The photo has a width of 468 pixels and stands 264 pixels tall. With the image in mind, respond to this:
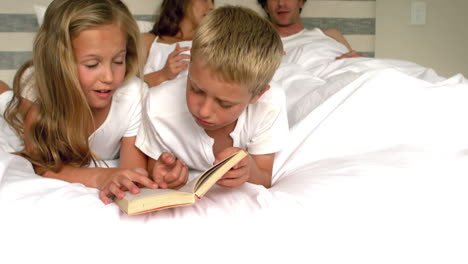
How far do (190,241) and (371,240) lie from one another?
1.03ft

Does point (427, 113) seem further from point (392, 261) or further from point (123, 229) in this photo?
point (123, 229)

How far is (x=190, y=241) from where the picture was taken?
0.73 meters

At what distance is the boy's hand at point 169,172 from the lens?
36.0 inches

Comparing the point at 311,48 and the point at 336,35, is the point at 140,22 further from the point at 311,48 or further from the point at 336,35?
the point at 336,35

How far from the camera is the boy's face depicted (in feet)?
3.05

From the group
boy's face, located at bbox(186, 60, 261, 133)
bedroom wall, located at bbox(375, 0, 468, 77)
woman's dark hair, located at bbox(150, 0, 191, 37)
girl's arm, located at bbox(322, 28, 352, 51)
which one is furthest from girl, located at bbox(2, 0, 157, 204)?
bedroom wall, located at bbox(375, 0, 468, 77)

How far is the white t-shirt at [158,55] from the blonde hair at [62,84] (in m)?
0.59

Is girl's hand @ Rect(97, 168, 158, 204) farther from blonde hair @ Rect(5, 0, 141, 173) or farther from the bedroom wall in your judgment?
the bedroom wall

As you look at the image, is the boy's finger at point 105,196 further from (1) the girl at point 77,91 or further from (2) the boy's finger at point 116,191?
(1) the girl at point 77,91

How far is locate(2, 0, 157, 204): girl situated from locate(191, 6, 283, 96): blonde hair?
30 cm

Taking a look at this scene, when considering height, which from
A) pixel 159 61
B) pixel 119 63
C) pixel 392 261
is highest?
pixel 119 63

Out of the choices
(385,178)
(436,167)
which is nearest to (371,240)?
(385,178)

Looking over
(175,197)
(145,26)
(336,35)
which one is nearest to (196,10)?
(145,26)

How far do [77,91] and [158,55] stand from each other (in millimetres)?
748
